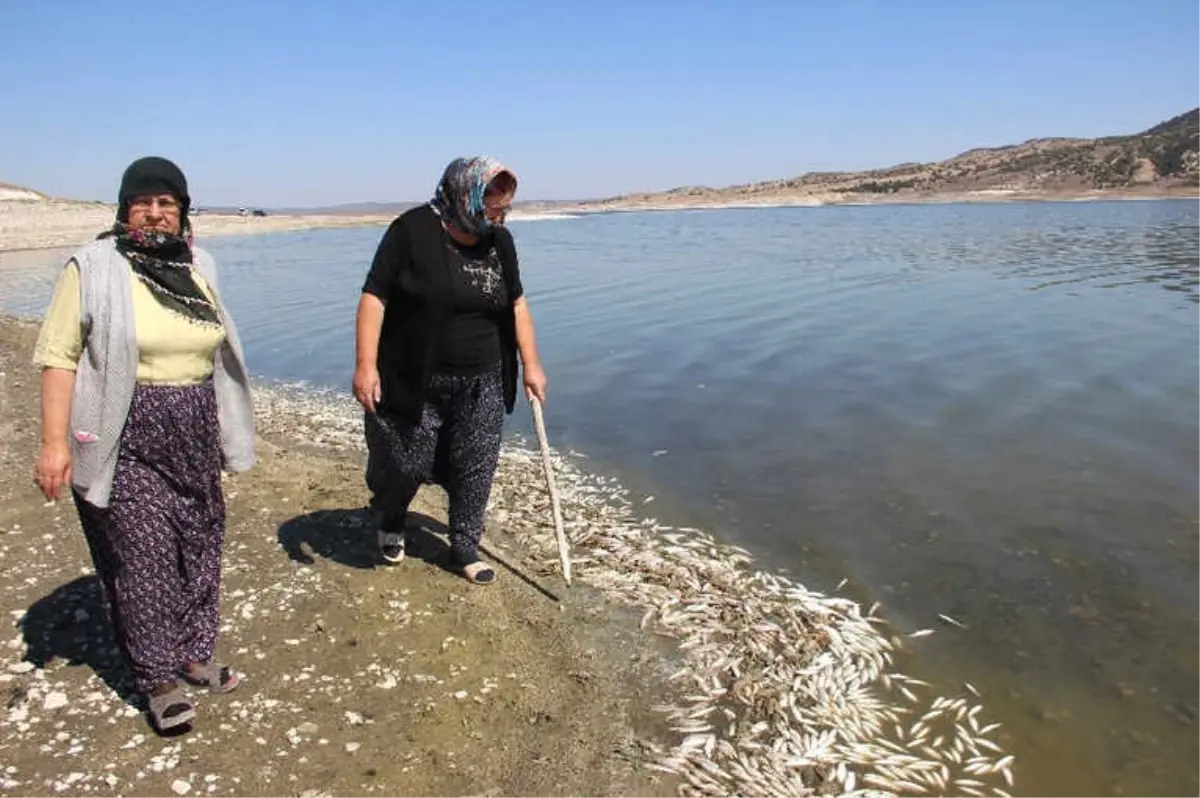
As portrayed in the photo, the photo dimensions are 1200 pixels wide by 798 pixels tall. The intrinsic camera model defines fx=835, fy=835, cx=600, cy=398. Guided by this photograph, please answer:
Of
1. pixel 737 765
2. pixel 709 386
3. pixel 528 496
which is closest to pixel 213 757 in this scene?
pixel 737 765

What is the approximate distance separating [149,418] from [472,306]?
7.61 feet

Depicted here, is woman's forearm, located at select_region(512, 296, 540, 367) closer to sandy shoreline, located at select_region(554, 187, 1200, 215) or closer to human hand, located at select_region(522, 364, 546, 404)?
human hand, located at select_region(522, 364, 546, 404)

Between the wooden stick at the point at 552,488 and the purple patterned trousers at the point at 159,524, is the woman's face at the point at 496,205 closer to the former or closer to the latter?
the wooden stick at the point at 552,488

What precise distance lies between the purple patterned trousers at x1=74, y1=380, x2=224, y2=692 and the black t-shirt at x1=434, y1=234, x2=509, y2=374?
1790 mm

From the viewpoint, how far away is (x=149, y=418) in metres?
4.42

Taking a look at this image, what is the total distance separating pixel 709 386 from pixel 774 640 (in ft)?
27.1

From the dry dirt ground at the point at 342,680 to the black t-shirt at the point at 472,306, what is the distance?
6.28 feet

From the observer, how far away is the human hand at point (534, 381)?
256 inches

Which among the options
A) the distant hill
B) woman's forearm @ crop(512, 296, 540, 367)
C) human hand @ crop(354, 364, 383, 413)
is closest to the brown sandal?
human hand @ crop(354, 364, 383, 413)

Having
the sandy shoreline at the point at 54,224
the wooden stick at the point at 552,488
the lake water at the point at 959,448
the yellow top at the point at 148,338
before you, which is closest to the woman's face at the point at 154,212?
the yellow top at the point at 148,338

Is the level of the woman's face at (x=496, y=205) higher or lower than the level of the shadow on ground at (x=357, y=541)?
higher

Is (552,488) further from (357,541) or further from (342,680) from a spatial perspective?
(342,680)

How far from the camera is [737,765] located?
489cm

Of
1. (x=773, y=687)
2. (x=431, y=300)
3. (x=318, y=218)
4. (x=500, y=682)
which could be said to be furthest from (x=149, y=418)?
(x=318, y=218)
